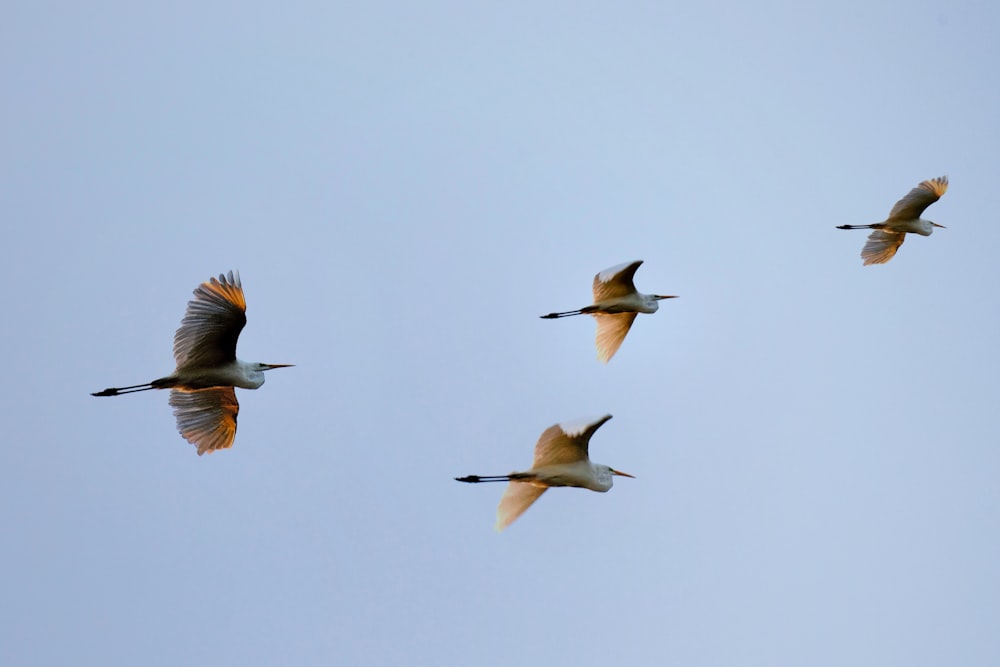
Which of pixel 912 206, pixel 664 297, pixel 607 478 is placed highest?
pixel 912 206

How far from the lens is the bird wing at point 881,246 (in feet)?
83.7

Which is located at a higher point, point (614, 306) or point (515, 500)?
point (614, 306)

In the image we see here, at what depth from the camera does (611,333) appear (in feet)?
73.0

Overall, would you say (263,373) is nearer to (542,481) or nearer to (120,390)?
(120,390)

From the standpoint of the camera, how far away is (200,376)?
1711 centimetres

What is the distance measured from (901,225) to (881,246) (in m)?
0.83

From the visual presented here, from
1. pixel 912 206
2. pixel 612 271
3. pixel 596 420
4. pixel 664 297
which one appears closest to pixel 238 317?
pixel 596 420

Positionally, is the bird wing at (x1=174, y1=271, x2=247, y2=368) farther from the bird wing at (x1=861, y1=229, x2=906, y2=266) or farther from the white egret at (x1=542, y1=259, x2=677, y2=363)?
the bird wing at (x1=861, y1=229, x2=906, y2=266)

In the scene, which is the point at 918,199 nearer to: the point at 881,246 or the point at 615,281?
the point at 881,246

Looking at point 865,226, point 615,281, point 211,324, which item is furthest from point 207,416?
point 865,226

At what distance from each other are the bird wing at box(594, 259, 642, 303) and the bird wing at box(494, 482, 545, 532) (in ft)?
15.0

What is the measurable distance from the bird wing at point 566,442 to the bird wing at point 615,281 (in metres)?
4.13

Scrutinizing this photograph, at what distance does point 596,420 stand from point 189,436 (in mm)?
6236

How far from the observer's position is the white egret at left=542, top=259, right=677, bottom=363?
2062 centimetres
